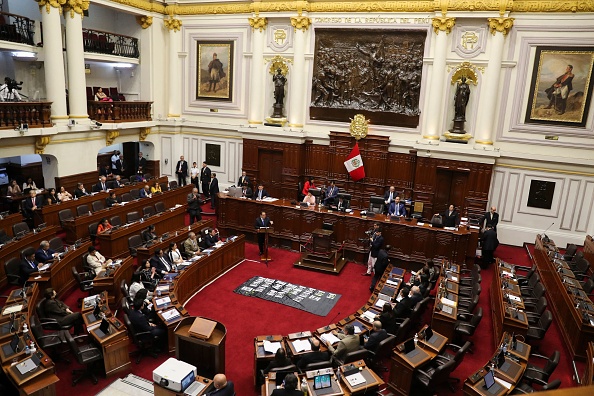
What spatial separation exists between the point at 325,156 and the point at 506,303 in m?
9.54

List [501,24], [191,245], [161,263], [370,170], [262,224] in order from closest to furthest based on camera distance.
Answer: [161,263] < [191,245] < [262,224] < [501,24] < [370,170]

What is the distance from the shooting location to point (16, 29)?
14.7 m

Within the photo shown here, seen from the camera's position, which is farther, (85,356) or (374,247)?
(374,247)

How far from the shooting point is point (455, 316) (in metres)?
8.50

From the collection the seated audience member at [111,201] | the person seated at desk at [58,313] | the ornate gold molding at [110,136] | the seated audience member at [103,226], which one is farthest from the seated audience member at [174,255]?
the ornate gold molding at [110,136]

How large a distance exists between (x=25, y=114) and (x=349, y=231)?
10.9m

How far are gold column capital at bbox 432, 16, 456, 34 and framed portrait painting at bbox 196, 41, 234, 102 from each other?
839 centimetres

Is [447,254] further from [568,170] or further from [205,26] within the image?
[205,26]

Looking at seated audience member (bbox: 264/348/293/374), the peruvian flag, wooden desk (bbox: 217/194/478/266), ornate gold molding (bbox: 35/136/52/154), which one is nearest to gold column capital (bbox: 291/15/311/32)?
the peruvian flag

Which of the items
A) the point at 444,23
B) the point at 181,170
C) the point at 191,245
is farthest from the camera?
the point at 181,170

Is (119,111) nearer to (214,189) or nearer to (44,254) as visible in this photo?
(214,189)

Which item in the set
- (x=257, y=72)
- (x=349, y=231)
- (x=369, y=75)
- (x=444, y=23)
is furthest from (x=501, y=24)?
(x=257, y=72)

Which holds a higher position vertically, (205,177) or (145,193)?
(205,177)

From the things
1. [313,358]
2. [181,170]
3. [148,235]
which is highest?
[181,170]
